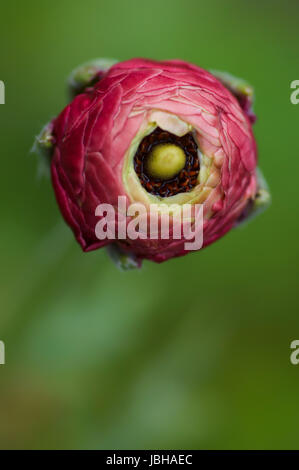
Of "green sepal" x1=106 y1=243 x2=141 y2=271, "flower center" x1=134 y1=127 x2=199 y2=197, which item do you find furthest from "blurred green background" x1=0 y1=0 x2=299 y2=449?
"flower center" x1=134 y1=127 x2=199 y2=197

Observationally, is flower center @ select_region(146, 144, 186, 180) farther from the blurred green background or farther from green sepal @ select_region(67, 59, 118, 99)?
the blurred green background

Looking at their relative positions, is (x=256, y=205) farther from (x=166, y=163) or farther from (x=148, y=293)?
(x=148, y=293)

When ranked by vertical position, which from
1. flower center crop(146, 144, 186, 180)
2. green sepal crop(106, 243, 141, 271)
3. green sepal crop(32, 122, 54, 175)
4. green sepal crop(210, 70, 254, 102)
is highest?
green sepal crop(210, 70, 254, 102)

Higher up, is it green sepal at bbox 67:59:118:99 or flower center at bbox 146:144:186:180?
green sepal at bbox 67:59:118:99

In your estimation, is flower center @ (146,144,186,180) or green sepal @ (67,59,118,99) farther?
green sepal @ (67,59,118,99)

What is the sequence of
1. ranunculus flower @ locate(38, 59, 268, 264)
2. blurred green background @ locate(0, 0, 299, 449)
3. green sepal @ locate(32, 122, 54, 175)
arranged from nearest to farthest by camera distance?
ranunculus flower @ locate(38, 59, 268, 264) → green sepal @ locate(32, 122, 54, 175) → blurred green background @ locate(0, 0, 299, 449)

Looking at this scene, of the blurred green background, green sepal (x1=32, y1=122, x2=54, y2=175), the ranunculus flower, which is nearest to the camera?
the ranunculus flower

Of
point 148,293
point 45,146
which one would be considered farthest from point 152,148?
point 148,293

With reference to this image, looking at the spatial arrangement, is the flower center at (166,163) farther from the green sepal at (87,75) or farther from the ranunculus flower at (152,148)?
the green sepal at (87,75)
